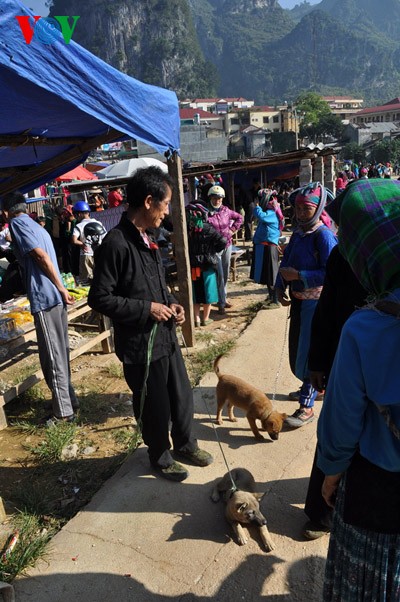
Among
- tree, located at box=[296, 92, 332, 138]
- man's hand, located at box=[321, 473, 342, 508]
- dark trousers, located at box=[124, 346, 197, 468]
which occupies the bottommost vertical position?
dark trousers, located at box=[124, 346, 197, 468]

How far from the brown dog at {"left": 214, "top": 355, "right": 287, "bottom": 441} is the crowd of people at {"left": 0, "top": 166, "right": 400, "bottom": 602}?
0.25m

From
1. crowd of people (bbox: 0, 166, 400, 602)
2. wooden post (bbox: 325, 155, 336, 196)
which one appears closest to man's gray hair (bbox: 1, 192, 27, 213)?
crowd of people (bbox: 0, 166, 400, 602)

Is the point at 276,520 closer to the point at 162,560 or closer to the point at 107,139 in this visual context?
the point at 162,560

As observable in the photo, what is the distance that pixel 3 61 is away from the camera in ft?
7.45

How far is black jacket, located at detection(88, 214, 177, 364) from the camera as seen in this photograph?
2480 millimetres

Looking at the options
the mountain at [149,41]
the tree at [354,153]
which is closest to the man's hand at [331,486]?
the tree at [354,153]

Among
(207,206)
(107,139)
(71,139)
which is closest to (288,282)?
(107,139)

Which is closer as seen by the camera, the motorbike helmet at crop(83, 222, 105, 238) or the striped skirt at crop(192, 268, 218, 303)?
the striped skirt at crop(192, 268, 218, 303)

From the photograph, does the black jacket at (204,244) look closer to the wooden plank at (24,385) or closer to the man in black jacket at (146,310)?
the wooden plank at (24,385)

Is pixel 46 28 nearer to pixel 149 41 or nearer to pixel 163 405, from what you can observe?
pixel 163 405

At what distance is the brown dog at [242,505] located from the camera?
2.32 m

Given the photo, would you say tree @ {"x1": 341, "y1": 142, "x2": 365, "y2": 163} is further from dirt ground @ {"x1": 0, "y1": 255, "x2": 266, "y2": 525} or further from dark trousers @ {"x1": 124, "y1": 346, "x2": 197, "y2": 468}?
dark trousers @ {"x1": 124, "y1": 346, "x2": 197, "y2": 468}

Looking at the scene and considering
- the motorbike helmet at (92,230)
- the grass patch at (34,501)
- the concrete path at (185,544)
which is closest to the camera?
the concrete path at (185,544)

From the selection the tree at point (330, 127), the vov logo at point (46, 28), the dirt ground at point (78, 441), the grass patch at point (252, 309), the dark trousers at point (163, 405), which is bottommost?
the dirt ground at point (78, 441)
